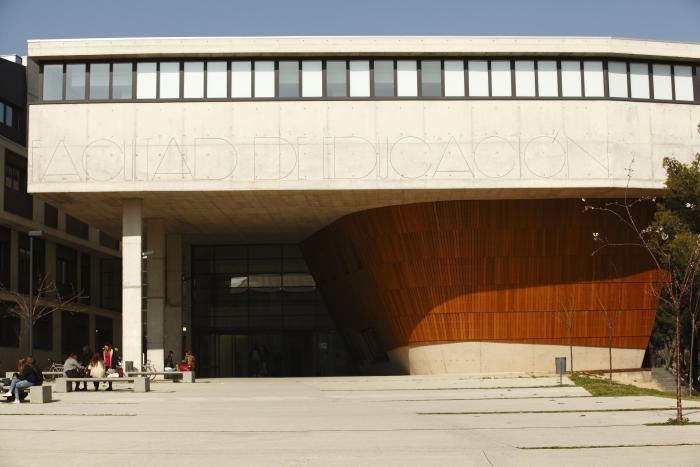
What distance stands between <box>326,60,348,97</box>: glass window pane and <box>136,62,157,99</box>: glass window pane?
686cm

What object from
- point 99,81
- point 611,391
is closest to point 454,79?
point 99,81

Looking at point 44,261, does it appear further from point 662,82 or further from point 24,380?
point 662,82

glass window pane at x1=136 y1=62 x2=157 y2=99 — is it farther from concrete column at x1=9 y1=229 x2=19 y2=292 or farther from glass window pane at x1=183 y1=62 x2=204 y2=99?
concrete column at x1=9 y1=229 x2=19 y2=292

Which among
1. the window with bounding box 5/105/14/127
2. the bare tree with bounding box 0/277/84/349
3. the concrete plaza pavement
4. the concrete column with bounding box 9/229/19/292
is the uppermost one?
the window with bounding box 5/105/14/127

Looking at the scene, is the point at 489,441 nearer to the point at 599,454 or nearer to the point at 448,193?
the point at 599,454

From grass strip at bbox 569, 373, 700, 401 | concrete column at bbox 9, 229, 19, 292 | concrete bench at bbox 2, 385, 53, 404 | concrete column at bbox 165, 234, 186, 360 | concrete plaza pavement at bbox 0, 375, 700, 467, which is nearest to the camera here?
concrete plaza pavement at bbox 0, 375, 700, 467

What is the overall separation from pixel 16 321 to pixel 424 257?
91.1ft

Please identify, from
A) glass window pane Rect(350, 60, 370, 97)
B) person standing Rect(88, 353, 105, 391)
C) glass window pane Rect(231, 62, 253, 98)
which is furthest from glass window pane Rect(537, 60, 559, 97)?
person standing Rect(88, 353, 105, 391)

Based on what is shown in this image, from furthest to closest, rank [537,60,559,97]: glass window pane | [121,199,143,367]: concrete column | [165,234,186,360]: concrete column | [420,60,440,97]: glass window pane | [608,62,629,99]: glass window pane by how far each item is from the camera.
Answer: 1. [165,234,186,360]: concrete column
2. [608,62,629,99]: glass window pane
3. [537,60,559,97]: glass window pane
4. [420,60,440,97]: glass window pane
5. [121,199,143,367]: concrete column

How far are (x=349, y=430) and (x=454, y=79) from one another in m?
22.3

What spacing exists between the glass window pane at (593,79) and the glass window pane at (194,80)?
15.2 m

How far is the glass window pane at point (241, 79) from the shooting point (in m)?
35.2

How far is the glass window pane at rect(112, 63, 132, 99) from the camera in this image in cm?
3538

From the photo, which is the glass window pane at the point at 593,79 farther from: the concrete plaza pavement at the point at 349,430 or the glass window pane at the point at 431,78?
the concrete plaza pavement at the point at 349,430
